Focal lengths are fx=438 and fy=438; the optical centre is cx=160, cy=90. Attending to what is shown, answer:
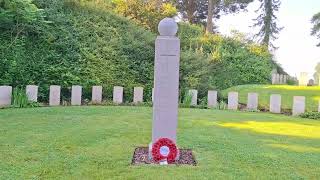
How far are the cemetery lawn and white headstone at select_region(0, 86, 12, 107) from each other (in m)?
1.20

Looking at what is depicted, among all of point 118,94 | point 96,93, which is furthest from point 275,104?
point 96,93

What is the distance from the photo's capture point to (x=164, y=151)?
203 inches

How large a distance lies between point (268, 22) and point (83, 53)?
20.4m

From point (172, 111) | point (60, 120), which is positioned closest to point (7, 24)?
point (60, 120)

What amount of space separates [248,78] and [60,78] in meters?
11.2

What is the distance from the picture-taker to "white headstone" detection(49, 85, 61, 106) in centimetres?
1135

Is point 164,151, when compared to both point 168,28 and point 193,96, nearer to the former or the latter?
point 168,28

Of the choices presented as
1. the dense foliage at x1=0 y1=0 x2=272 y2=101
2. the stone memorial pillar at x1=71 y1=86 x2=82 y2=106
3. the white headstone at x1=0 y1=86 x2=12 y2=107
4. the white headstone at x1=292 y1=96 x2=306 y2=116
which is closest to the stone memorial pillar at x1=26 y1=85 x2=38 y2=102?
the white headstone at x1=0 y1=86 x2=12 y2=107

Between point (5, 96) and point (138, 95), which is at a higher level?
point (138, 95)

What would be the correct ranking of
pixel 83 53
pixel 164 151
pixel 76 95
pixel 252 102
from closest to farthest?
1. pixel 164 151
2. pixel 76 95
3. pixel 252 102
4. pixel 83 53

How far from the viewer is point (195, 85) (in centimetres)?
1350

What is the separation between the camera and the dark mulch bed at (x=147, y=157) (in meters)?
5.20

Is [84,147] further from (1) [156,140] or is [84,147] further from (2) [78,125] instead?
(2) [78,125]

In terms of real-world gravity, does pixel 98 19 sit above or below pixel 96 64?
above
